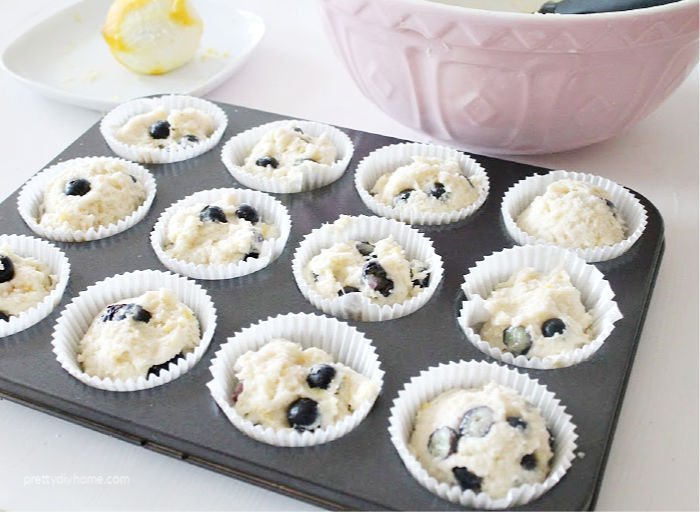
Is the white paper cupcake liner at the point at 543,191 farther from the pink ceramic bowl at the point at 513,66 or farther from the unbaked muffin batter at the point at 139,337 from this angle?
the unbaked muffin batter at the point at 139,337

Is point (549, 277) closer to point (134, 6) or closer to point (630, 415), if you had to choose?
point (630, 415)

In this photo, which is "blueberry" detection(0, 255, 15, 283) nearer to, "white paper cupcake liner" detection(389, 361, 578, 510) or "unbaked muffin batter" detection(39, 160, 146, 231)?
"unbaked muffin batter" detection(39, 160, 146, 231)

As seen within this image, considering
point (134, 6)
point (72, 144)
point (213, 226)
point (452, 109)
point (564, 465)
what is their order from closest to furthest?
1. point (564, 465)
2. point (213, 226)
3. point (452, 109)
4. point (72, 144)
5. point (134, 6)

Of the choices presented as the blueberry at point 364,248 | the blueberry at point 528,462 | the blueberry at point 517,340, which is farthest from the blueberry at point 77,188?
the blueberry at point 528,462

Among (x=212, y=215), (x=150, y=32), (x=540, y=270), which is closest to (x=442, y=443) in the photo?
(x=540, y=270)

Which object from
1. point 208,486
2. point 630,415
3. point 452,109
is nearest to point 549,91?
point 452,109
